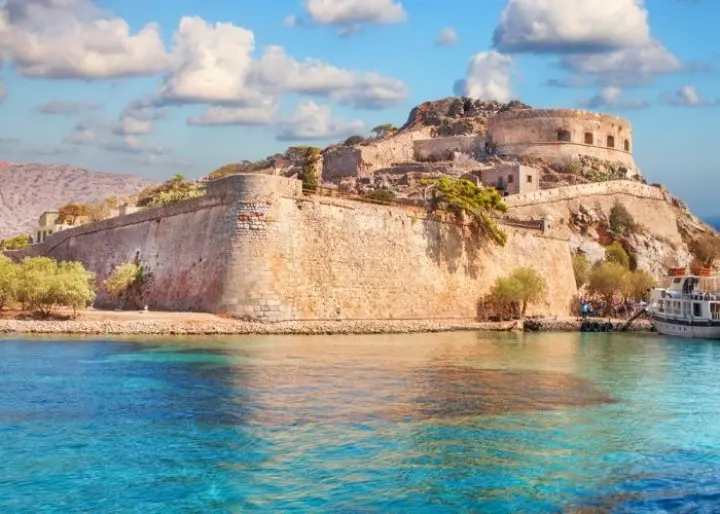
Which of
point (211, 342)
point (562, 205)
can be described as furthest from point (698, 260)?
point (211, 342)

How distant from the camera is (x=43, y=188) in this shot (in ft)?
299

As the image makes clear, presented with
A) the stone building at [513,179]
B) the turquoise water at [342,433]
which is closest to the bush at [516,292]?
the stone building at [513,179]

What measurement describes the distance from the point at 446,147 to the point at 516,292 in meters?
23.6

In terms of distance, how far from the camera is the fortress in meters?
58.9

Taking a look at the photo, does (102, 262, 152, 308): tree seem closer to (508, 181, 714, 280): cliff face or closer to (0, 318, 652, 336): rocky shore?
(0, 318, 652, 336): rocky shore

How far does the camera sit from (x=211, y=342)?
27094 millimetres

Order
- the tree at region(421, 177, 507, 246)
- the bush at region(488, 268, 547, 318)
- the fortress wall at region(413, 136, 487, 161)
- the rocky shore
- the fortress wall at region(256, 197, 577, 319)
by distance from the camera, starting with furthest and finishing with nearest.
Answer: the fortress wall at region(413, 136, 487, 161) → the bush at region(488, 268, 547, 318) → the tree at region(421, 177, 507, 246) → the fortress wall at region(256, 197, 577, 319) → the rocky shore

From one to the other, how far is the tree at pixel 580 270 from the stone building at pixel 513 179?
5101 millimetres

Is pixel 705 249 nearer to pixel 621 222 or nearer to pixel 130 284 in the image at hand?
pixel 621 222

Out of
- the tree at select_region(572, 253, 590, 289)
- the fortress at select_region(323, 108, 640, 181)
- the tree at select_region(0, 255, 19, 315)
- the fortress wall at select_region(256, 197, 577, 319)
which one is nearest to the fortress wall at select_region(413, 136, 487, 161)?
the fortress at select_region(323, 108, 640, 181)

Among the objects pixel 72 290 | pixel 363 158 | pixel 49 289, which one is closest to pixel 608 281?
pixel 363 158

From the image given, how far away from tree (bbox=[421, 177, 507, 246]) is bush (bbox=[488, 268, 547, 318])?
6.44 ft

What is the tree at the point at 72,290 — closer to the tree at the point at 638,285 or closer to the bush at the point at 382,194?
the bush at the point at 382,194

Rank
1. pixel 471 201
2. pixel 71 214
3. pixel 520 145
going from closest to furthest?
pixel 471 201 < pixel 520 145 < pixel 71 214
